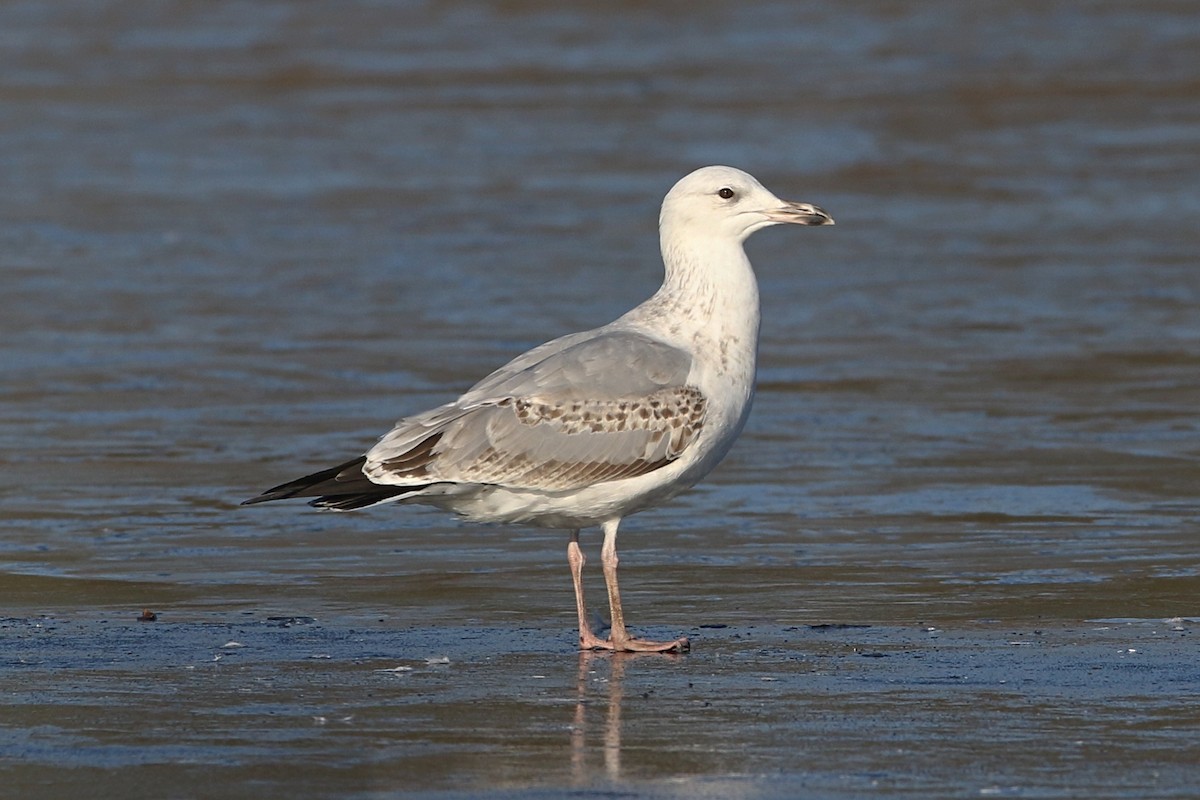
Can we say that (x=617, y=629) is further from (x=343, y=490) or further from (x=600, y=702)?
(x=343, y=490)

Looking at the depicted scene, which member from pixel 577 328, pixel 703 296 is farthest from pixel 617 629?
pixel 577 328

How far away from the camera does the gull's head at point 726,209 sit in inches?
341

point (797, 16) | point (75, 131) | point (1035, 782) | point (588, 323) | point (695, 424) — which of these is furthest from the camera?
point (797, 16)

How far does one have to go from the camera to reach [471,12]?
3534cm

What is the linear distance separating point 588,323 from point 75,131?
12.3 metres

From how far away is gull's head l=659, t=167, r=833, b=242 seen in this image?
8.66 metres

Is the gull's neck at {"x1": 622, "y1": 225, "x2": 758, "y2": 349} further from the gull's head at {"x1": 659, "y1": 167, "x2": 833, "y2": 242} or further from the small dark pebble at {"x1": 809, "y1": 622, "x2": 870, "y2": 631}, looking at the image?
the small dark pebble at {"x1": 809, "y1": 622, "x2": 870, "y2": 631}

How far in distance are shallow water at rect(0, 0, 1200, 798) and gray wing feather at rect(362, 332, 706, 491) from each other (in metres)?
0.60

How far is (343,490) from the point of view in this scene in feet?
25.7

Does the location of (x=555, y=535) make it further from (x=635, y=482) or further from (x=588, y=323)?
(x=588, y=323)

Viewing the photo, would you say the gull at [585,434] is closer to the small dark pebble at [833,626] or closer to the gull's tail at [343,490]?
the gull's tail at [343,490]

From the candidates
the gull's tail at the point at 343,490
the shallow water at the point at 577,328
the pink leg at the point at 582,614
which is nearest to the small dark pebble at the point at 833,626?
the shallow water at the point at 577,328

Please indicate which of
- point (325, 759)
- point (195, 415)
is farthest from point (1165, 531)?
point (195, 415)

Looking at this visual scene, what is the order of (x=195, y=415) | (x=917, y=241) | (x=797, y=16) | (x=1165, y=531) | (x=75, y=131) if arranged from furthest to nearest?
(x=797, y=16) < (x=75, y=131) < (x=917, y=241) < (x=195, y=415) < (x=1165, y=531)
